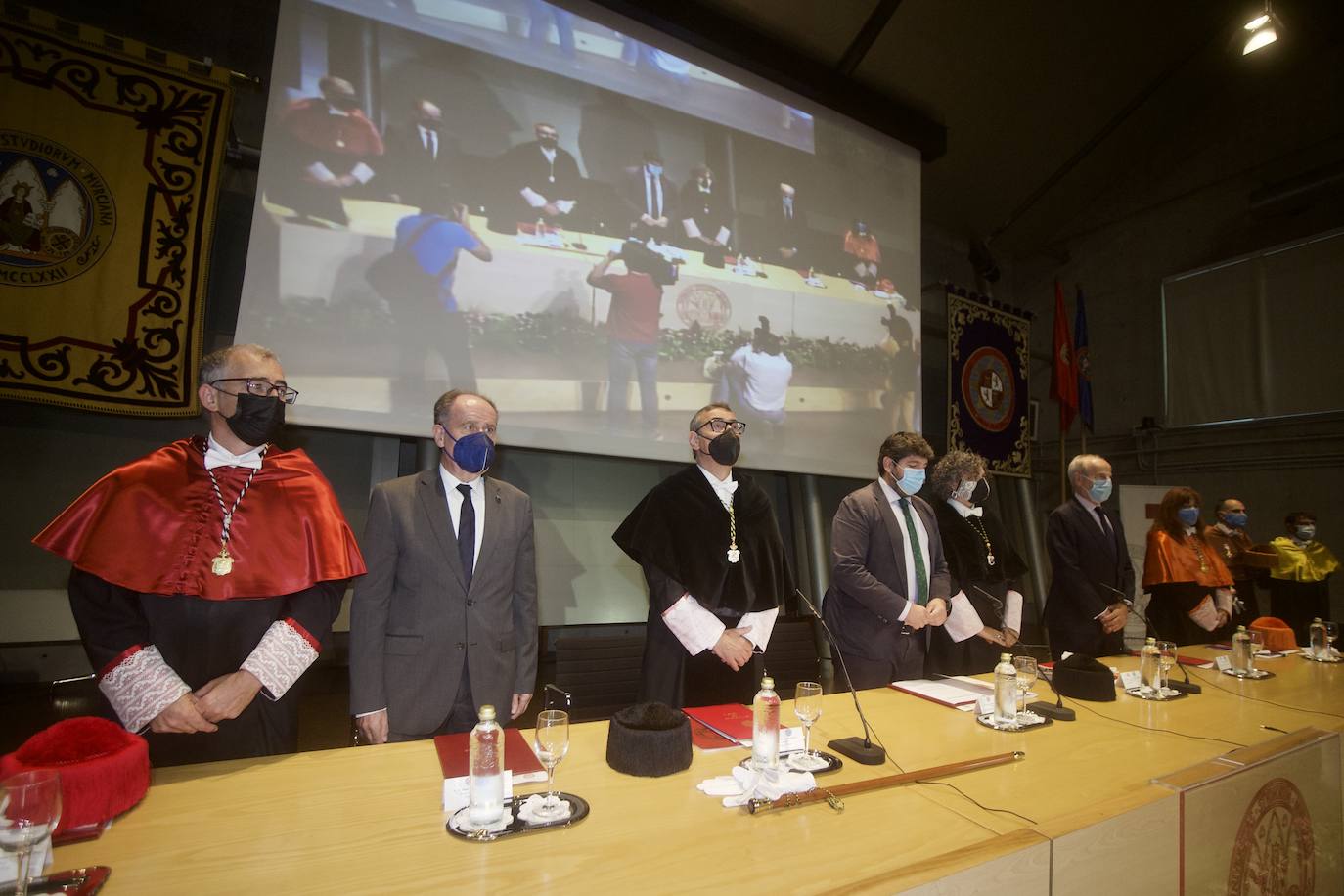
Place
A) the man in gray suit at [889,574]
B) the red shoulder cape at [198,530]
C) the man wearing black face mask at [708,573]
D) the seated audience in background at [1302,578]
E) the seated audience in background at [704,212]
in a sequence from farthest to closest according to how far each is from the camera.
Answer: the seated audience in background at [1302,578] < the seated audience in background at [704,212] < the man in gray suit at [889,574] < the man wearing black face mask at [708,573] < the red shoulder cape at [198,530]

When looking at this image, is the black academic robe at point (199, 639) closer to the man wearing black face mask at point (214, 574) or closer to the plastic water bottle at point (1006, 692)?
the man wearing black face mask at point (214, 574)

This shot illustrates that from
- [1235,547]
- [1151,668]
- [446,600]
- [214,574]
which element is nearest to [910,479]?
[1151,668]

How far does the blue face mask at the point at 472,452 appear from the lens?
2.21 meters

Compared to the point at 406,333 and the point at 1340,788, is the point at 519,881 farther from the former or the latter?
the point at 406,333

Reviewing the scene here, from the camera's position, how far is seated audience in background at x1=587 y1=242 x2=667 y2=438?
402 cm

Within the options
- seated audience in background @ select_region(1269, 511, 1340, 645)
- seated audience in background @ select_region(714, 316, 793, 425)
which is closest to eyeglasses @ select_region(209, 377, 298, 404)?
seated audience in background @ select_region(714, 316, 793, 425)

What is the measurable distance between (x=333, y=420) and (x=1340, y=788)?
3.95 m

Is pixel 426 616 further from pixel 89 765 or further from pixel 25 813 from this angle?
pixel 25 813

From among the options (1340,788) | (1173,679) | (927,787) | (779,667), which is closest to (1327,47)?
(1173,679)

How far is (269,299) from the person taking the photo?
322 centimetres

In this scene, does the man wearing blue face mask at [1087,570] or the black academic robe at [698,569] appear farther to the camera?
the man wearing blue face mask at [1087,570]

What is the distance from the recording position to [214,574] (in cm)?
174

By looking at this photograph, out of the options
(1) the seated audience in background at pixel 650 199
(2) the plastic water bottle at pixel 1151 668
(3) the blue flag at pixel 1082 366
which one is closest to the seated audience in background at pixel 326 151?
(1) the seated audience in background at pixel 650 199

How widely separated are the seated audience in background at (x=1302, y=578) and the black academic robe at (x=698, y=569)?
19.3 feet
